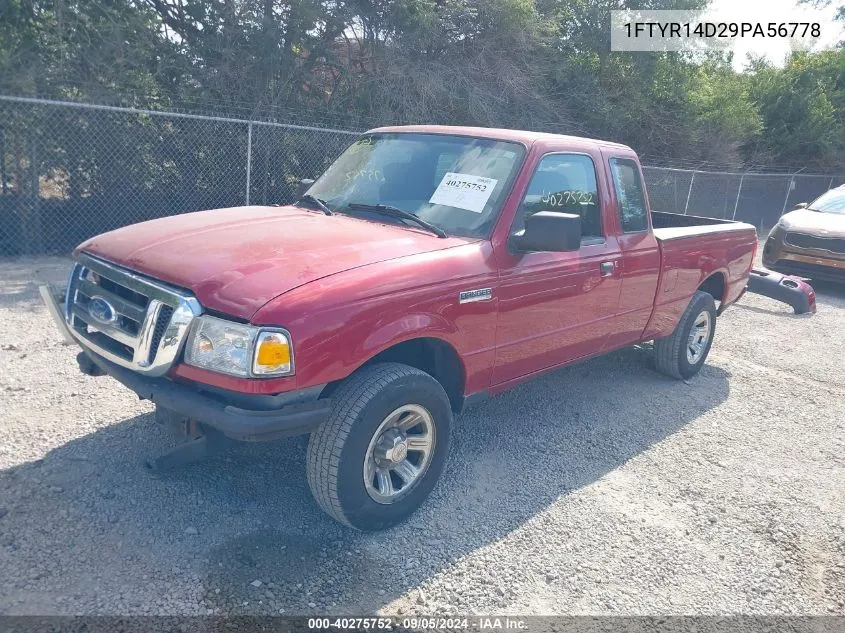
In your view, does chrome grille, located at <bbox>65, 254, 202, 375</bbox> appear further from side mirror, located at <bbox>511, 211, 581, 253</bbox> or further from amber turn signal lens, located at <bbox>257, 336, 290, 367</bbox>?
side mirror, located at <bbox>511, 211, 581, 253</bbox>

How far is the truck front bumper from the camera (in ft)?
9.16

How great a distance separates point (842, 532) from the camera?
379 cm

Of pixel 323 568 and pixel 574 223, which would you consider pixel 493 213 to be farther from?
pixel 323 568

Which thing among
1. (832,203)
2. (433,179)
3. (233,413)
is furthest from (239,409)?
(832,203)

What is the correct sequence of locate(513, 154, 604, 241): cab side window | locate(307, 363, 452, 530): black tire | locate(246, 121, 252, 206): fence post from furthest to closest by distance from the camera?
locate(246, 121, 252, 206): fence post < locate(513, 154, 604, 241): cab side window < locate(307, 363, 452, 530): black tire

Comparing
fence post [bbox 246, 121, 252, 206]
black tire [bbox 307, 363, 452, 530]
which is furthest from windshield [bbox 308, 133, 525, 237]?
fence post [bbox 246, 121, 252, 206]

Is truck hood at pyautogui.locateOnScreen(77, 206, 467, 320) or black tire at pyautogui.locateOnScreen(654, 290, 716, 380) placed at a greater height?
truck hood at pyautogui.locateOnScreen(77, 206, 467, 320)

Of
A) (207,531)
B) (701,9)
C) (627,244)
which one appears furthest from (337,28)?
(701,9)

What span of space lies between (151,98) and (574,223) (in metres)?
7.32

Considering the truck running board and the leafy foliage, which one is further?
the truck running board

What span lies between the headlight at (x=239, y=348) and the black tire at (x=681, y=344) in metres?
3.97

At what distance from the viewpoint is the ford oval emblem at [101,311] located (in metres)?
3.23

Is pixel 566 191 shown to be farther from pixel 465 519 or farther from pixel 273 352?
pixel 273 352

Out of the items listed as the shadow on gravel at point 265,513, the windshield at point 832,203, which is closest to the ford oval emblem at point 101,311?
the shadow on gravel at point 265,513
